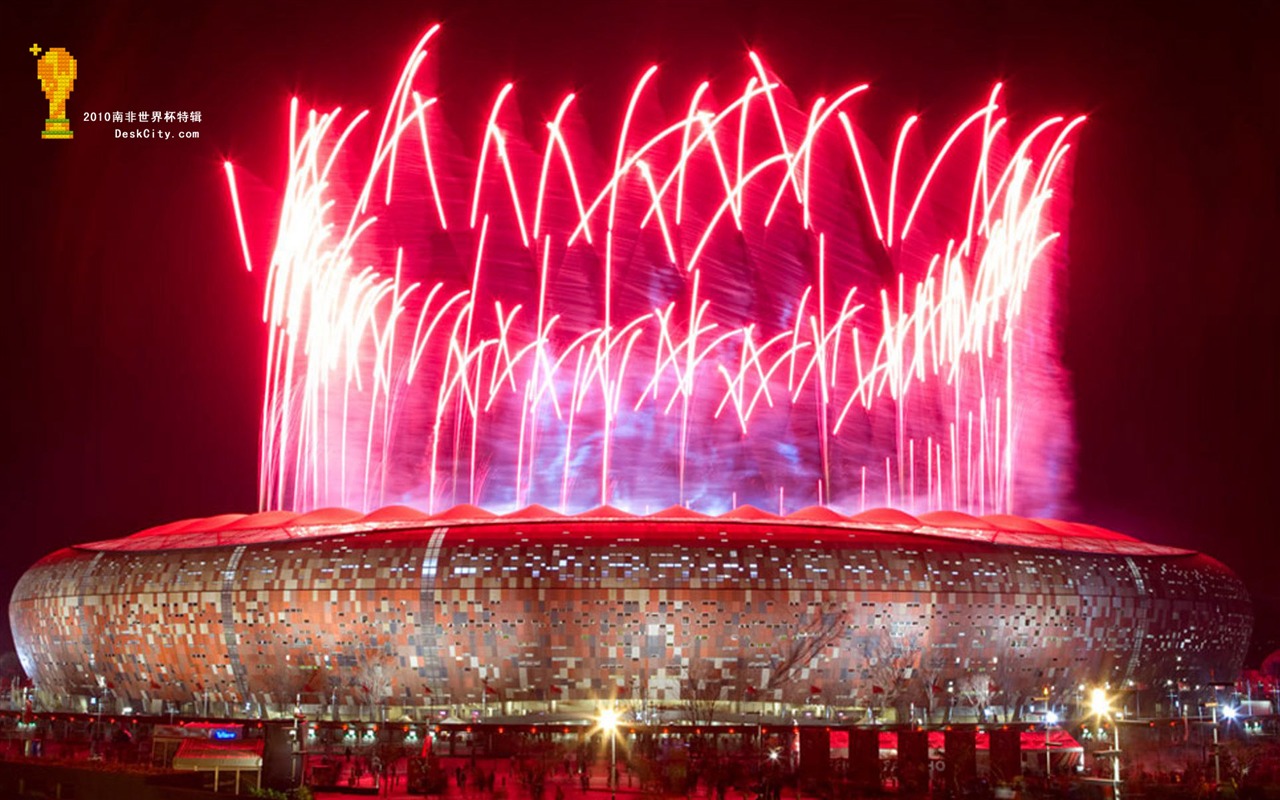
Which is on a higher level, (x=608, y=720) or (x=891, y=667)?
(x=891, y=667)

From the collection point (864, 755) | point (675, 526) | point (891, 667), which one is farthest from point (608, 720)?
point (891, 667)

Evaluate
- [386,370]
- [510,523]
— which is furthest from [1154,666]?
[386,370]

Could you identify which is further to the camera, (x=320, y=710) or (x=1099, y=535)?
(x=1099, y=535)

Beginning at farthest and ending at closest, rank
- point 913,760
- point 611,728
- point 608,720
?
1. point 608,720
2. point 913,760
3. point 611,728

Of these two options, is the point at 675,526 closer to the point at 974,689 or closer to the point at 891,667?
the point at 891,667

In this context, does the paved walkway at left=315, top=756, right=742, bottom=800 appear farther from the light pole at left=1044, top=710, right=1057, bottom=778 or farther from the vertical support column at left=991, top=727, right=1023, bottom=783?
the light pole at left=1044, top=710, right=1057, bottom=778

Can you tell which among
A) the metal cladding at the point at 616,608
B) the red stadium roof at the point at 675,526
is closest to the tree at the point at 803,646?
the metal cladding at the point at 616,608

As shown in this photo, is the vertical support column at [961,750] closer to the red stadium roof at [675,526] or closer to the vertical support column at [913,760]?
the vertical support column at [913,760]

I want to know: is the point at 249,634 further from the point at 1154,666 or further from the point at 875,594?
the point at 1154,666
